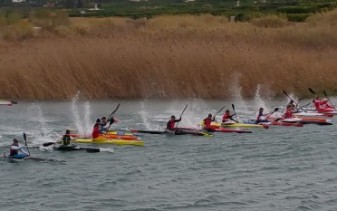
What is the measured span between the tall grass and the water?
164 inches

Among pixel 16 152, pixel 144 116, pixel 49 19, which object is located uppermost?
pixel 49 19

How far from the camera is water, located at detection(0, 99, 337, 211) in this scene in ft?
93.6

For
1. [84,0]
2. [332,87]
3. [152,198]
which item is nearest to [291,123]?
[332,87]

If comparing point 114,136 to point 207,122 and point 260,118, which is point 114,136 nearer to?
point 207,122

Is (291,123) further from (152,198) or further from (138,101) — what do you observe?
(152,198)

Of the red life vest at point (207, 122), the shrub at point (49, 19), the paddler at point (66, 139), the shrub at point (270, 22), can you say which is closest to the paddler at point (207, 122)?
the red life vest at point (207, 122)

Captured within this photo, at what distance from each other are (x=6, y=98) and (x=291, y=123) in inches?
571

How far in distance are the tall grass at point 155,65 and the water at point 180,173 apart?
13.7ft

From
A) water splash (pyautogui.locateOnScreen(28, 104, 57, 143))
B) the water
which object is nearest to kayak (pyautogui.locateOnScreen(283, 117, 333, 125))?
the water

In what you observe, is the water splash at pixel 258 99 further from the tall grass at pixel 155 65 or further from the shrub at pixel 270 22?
the shrub at pixel 270 22

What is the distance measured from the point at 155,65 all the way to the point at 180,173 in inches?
689

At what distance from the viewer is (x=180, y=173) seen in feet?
107

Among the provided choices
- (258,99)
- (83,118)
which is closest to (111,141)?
(83,118)

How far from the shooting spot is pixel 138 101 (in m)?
49.6
